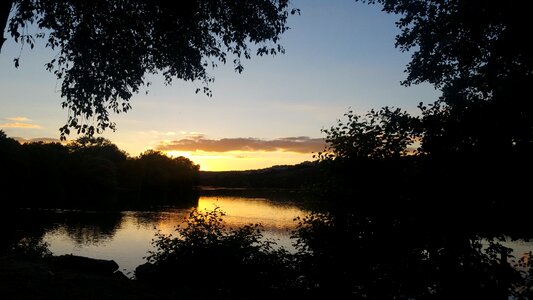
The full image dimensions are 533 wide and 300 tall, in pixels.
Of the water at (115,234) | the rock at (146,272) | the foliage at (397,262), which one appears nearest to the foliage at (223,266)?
the rock at (146,272)

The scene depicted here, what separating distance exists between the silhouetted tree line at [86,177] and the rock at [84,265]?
612cm

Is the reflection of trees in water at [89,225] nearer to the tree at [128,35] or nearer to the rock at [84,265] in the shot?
the rock at [84,265]

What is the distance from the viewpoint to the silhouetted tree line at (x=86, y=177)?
75.2 metres

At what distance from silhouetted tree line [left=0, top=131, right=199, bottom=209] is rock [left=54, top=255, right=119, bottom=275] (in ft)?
20.1

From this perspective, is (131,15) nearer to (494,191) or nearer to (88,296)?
(88,296)

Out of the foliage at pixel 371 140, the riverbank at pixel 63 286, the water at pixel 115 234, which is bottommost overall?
the water at pixel 115 234

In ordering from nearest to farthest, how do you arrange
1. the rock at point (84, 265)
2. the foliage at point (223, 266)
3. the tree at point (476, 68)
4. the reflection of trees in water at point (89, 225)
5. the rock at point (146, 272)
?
the tree at point (476, 68)
the foliage at point (223, 266)
the rock at point (146, 272)
the rock at point (84, 265)
the reflection of trees in water at point (89, 225)

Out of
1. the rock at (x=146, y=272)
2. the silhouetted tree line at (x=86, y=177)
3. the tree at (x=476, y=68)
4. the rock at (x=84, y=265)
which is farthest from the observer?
the silhouetted tree line at (x=86, y=177)

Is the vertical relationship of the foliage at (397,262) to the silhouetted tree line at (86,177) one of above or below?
below

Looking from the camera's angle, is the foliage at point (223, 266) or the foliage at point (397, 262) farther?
the foliage at point (223, 266)

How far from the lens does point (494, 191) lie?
9.80 metres

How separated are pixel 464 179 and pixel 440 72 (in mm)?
6061

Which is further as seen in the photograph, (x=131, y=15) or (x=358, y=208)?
(x=358, y=208)

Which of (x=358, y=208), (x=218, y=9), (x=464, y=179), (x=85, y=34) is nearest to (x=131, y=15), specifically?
(x=85, y=34)
